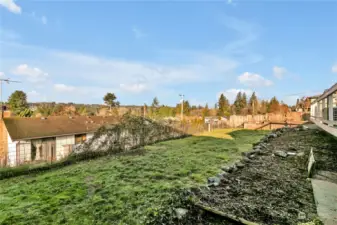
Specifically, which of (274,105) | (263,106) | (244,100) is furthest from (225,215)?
(244,100)

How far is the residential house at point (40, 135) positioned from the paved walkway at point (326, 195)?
578 cm

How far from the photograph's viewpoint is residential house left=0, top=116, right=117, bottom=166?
7.69 meters

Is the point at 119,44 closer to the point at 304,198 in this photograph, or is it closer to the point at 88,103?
the point at 304,198

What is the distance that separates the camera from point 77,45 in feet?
28.0

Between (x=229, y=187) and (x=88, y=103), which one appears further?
(x=88, y=103)

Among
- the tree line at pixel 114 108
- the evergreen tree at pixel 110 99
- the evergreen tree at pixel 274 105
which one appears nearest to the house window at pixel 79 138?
the tree line at pixel 114 108

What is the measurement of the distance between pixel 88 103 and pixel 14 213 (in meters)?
16.1

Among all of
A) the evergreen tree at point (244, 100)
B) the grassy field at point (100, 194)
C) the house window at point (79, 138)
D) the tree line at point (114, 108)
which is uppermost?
the evergreen tree at point (244, 100)

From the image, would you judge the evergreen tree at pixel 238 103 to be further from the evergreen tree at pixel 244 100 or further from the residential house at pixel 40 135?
the residential house at pixel 40 135

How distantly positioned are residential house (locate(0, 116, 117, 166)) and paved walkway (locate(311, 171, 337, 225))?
19.0 ft

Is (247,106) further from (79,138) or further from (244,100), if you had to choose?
(79,138)

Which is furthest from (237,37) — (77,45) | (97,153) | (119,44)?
(97,153)

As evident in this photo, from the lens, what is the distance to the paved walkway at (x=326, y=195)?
200 cm

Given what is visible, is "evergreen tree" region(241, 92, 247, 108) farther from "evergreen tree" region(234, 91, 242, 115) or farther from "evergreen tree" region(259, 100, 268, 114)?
"evergreen tree" region(259, 100, 268, 114)
